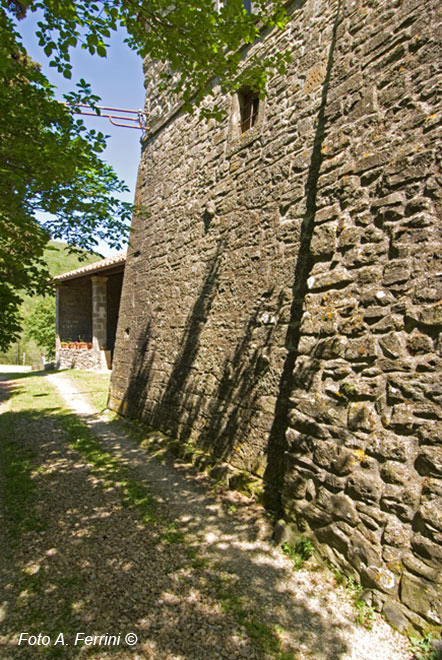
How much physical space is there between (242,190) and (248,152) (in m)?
0.53

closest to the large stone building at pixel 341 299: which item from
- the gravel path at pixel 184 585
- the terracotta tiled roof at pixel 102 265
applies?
the gravel path at pixel 184 585

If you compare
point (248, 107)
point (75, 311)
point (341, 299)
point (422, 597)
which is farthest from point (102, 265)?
point (422, 597)

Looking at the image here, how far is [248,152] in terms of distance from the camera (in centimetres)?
491

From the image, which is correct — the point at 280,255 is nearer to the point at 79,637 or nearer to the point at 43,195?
the point at 43,195

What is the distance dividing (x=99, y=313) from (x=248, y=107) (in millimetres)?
12743

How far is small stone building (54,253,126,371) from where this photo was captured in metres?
16.0

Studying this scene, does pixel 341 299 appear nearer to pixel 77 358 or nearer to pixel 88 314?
pixel 77 358

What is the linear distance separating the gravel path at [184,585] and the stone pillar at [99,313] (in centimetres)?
1260

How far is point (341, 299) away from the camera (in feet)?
9.48

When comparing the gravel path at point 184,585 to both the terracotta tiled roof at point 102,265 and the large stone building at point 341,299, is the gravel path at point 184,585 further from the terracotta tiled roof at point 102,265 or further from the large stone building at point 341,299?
the terracotta tiled roof at point 102,265

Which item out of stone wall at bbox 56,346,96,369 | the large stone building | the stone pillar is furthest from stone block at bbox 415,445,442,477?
stone wall at bbox 56,346,96,369

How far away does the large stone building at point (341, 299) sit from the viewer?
233 cm

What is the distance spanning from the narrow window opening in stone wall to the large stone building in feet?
0.08

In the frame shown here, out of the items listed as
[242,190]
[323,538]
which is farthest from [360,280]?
[242,190]
